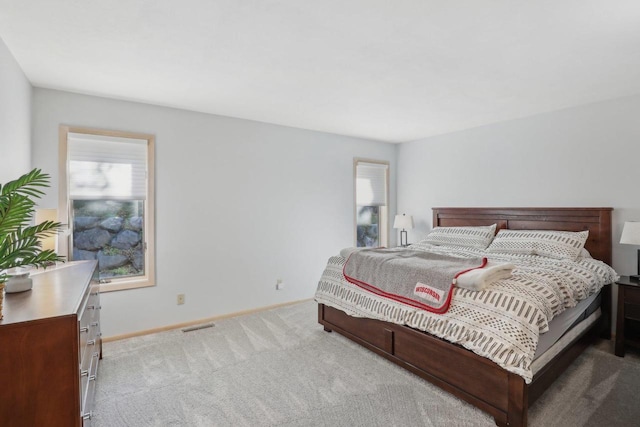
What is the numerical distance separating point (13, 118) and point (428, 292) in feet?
10.6

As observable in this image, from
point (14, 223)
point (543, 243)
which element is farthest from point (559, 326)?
point (14, 223)

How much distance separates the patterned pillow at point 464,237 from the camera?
3.90 m

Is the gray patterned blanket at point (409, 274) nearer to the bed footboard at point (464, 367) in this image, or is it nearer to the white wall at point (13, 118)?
the bed footboard at point (464, 367)

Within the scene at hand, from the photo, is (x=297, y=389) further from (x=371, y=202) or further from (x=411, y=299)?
(x=371, y=202)

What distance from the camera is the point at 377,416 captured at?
204cm

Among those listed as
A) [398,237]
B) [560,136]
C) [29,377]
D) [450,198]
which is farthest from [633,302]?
[29,377]

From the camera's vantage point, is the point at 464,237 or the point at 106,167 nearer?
the point at 106,167

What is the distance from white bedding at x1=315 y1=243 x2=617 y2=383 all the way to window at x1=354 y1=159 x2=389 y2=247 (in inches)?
92.5

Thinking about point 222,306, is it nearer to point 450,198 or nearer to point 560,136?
point 450,198

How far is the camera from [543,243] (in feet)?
10.8

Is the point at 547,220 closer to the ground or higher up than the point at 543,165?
closer to the ground

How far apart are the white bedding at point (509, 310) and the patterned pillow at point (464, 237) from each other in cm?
91

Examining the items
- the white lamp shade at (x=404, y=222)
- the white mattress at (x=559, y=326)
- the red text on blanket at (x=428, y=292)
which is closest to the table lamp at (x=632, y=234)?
the white mattress at (x=559, y=326)

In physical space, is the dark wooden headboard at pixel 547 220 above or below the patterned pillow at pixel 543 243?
above
